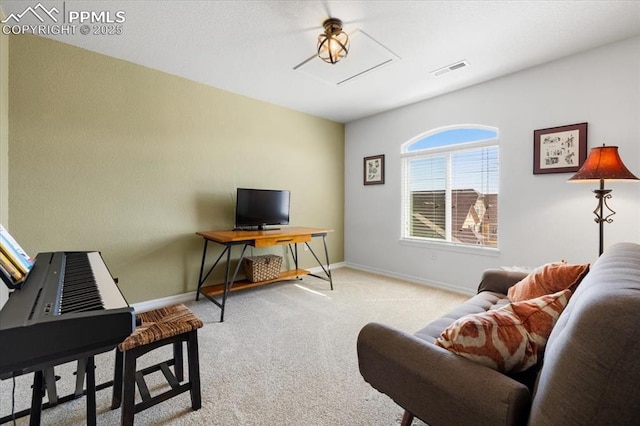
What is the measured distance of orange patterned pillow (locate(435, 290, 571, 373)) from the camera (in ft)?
3.11

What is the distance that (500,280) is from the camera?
7.07 feet

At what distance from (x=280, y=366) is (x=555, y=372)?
1.69m

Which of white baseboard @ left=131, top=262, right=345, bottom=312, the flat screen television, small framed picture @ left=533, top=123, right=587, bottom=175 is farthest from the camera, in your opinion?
the flat screen television

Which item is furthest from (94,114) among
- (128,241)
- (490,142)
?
(490,142)

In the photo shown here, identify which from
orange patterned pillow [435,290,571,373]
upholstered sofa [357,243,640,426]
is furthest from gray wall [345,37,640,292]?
orange patterned pillow [435,290,571,373]

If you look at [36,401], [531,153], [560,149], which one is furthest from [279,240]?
[560,149]

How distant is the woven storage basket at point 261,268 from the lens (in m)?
3.35

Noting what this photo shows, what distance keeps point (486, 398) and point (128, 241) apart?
3230 millimetres

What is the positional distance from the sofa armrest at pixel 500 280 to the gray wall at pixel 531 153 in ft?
3.60

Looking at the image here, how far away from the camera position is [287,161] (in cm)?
419

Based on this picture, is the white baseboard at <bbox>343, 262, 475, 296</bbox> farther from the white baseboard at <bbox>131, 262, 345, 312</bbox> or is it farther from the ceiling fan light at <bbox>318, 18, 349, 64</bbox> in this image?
the ceiling fan light at <bbox>318, 18, 349, 64</bbox>

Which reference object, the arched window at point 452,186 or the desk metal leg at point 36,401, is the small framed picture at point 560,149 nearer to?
the arched window at point 452,186

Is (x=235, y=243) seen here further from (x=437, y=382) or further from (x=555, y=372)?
(x=555, y=372)

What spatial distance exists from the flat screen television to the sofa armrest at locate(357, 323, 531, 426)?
2.57m
